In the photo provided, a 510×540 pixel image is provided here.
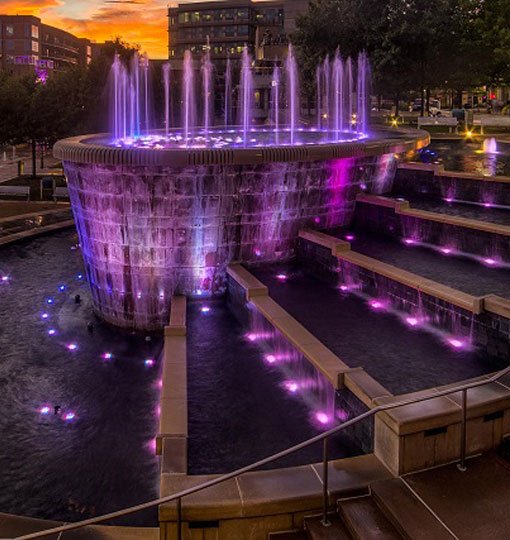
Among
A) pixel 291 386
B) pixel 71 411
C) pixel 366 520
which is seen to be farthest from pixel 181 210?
pixel 366 520

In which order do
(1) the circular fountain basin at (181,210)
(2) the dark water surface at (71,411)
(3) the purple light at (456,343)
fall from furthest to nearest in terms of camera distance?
(1) the circular fountain basin at (181,210) → (3) the purple light at (456,343) → (2) the dark water surface at (71,411)

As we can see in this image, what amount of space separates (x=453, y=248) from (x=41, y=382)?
8216mm

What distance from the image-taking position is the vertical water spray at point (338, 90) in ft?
136

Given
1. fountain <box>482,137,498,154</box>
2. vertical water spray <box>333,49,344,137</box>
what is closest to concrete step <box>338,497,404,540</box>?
fountain <box>482,137,498,154</box>

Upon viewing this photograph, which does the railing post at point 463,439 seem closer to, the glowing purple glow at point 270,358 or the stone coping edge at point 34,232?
the glowing purple glow at point 270,358

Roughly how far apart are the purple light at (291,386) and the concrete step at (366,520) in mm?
3012

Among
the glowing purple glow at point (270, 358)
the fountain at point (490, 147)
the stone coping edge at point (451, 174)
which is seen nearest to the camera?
the glowing purple glow at point (270, 358)

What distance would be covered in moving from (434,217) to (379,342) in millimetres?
4873

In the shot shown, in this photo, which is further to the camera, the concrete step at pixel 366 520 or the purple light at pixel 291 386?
the purple light at pixel 291 386

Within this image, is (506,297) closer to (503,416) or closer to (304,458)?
(503,416)

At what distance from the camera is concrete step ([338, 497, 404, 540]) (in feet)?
17.0

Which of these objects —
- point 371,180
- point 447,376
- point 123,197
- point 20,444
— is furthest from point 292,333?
point 371,180

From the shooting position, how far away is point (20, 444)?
27.6 ft

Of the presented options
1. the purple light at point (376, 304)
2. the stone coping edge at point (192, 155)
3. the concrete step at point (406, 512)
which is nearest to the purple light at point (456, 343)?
the purple light at point (376, 304)
